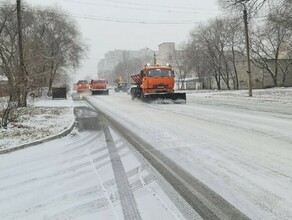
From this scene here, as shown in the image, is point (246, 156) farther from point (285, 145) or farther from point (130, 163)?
point (130, 163)

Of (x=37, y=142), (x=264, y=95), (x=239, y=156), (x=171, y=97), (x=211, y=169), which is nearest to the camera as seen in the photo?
(x=211, y=169)

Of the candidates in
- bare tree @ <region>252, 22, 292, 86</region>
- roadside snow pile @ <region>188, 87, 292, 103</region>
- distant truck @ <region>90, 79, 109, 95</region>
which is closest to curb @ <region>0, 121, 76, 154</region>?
roadside snow pile @ <region>188, 87, 292, 103</region>

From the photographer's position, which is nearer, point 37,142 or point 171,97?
point 37,142

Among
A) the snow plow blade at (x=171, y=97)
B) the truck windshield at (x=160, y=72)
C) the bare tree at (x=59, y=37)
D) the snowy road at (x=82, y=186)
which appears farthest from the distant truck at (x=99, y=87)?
the snowy road at (x=82, y=186)

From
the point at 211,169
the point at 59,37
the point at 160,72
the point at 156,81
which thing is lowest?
the point at 211,169

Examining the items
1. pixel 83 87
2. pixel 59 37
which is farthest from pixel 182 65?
pixel 59 37

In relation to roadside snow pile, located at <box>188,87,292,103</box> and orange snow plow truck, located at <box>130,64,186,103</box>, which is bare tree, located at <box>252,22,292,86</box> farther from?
orange snow plow truck, located at <box>130,64,186,103</box>

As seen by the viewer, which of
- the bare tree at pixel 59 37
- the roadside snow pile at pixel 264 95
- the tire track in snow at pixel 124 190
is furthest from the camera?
the bare tree at pixel 59 37

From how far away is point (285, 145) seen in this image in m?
9.36

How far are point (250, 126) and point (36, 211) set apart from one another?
9074mm

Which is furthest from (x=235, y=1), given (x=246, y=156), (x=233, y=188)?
(x=233, y=188)

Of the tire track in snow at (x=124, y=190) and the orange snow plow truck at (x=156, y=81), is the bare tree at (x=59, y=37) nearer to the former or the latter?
the orange snow plow truck at (x=156, y=81)

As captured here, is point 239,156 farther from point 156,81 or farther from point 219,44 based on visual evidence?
point 219,44

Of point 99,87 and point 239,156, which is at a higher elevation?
point 99,87
